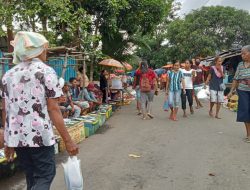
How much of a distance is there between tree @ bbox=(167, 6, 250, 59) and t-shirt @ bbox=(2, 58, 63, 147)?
98.3 ft

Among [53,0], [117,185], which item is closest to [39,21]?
[53,0]

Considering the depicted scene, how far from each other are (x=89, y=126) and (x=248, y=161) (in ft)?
13.0

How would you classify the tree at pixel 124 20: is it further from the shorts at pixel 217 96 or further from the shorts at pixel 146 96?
the shorts at pixel 217 96

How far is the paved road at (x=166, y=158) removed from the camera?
17.7ft

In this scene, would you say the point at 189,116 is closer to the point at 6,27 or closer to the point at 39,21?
the point at 39,21

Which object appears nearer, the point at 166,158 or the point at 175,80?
the point at 166,158

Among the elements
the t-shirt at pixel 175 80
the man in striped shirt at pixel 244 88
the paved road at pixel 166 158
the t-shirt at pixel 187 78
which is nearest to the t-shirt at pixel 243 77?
the man in striped shirt at pixel 244 88

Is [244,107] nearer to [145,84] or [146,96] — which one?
[145,84]

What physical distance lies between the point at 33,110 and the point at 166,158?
12.4ft

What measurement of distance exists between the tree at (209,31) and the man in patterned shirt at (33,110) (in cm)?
2990

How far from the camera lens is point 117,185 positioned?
531 centimetres

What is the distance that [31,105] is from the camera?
11.2 feet

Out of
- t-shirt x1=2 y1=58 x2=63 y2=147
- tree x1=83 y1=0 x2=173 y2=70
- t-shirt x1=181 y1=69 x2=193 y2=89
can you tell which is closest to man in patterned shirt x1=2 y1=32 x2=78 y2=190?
t-shirt x1=2 y1=58 x2=63 y2=147

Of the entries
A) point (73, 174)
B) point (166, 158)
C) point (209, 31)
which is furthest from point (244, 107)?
point (209, 31)
